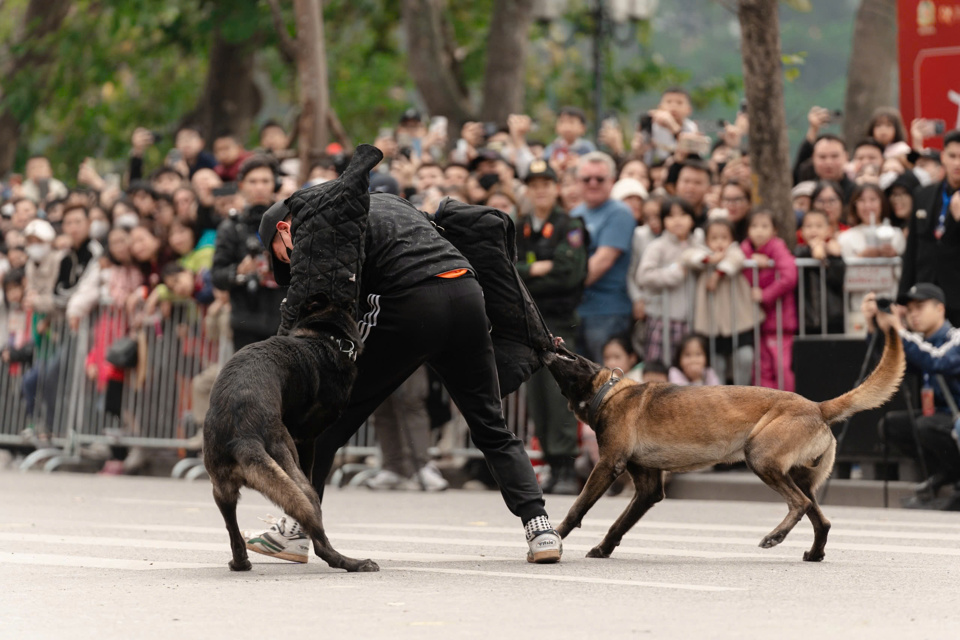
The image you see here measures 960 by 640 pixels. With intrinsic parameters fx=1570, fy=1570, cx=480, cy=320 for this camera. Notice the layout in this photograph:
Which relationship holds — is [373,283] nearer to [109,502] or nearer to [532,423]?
[109,502]

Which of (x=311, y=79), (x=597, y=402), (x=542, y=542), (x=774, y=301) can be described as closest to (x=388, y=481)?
(x=774, y=301)

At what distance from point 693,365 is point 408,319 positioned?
560 centimetres

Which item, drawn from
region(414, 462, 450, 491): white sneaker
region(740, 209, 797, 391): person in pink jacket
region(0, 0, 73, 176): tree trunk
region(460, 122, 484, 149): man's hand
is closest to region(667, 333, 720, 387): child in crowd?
region(740, 209, 797, 391): person in pink jacket

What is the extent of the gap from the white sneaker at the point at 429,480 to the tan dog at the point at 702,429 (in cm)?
499

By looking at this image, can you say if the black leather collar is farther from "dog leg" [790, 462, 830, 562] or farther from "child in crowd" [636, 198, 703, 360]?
"child in crowd" [636, 198, 703, 360]

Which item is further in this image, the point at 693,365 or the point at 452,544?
the point at 693,365

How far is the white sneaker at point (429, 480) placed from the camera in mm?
12734

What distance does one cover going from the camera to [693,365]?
12.1 metres

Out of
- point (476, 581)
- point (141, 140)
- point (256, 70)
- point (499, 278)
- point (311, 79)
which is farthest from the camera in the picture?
point (256, 70)

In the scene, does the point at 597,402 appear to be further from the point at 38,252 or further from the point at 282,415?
the point at 38,252

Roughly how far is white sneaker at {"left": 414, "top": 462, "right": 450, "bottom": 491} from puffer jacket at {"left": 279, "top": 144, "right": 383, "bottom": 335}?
613 cm

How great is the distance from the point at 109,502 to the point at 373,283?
492 centimetres

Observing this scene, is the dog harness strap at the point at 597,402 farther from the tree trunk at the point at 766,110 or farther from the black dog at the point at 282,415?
the tree trunk at the point at 766,110

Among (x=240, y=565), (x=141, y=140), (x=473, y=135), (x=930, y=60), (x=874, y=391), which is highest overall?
(x=930, y=60)
